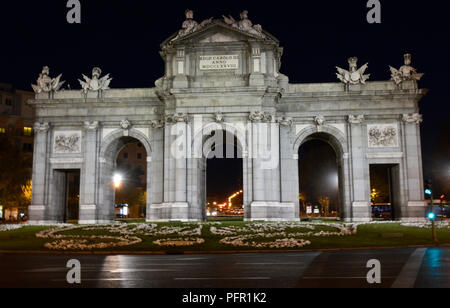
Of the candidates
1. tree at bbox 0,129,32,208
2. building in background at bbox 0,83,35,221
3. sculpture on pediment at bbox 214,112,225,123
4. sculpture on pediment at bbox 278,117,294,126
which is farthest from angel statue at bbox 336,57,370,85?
building in background at bbox 0,83,35,221

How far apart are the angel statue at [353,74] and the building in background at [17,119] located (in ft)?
228

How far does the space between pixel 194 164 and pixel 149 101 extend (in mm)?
8727

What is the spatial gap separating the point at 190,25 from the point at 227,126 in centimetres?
1094

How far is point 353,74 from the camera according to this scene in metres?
48.2

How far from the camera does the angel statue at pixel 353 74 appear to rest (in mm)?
47969

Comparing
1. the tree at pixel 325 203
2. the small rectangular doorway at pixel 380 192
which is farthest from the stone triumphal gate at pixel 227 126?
the tree at pixel 325 203

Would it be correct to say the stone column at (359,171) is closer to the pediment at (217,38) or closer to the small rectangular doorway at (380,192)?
the pediment at (217,38)

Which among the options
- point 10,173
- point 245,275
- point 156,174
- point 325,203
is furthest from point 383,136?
point 10,173

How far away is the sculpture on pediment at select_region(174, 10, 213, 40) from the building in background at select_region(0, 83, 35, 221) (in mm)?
58828

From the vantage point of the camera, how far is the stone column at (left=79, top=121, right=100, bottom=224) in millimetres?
48156

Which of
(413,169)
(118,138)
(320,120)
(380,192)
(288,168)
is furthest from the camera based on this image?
(380,192)

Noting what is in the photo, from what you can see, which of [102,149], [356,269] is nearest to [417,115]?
[102,149]

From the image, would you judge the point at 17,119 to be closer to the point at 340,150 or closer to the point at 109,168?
the point at 109,168
